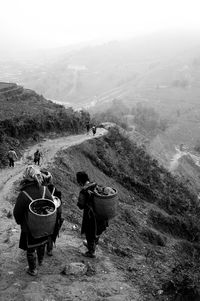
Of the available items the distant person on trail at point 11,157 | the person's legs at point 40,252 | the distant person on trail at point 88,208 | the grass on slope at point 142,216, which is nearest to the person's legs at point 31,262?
the person's legs at point 40,252

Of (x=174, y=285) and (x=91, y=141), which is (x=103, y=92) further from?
(x=174, y=285)

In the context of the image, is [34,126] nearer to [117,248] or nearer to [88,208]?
[117,248]

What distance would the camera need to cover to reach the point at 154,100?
147750 mm

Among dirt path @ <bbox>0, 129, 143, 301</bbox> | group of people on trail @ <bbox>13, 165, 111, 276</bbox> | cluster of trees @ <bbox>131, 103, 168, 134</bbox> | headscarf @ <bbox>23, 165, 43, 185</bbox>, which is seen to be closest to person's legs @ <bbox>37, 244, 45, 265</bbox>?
group of people on trail @ <bbox>13, 165, 111, 276</bbox>

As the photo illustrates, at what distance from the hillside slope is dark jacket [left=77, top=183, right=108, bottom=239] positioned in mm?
817

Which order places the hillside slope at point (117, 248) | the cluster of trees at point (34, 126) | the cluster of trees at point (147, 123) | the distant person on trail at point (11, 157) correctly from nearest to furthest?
the hillside slope at point (117, 248), the distant person on trail at point (11, 157), the cluster of trees at point (34, 126), the cluster of trees at point (147, 123)

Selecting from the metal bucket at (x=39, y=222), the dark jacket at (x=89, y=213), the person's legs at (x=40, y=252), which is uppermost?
the metal bucket at (x=39, y=222)

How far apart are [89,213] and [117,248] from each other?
10.7ft

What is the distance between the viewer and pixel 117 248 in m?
10.4

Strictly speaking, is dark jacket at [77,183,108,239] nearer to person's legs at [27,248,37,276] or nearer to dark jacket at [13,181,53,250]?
dark jacket at [13,181,53,250]

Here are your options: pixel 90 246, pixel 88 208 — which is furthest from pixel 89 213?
pixel 90 246

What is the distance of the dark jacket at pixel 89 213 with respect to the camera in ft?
24.6

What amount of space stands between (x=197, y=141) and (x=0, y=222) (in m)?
89.3

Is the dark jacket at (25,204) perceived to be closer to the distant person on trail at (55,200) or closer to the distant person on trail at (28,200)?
the distant person on trail at (28,200)
